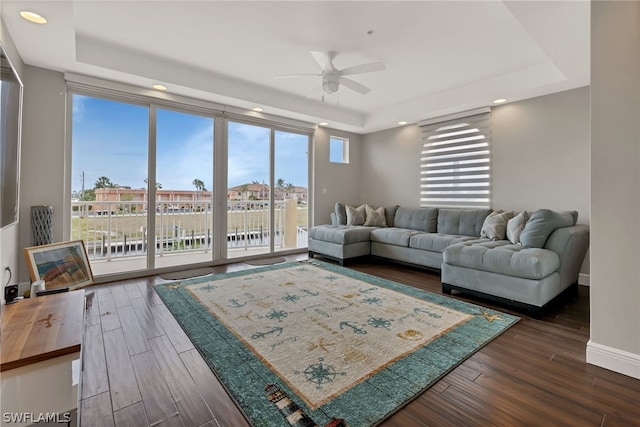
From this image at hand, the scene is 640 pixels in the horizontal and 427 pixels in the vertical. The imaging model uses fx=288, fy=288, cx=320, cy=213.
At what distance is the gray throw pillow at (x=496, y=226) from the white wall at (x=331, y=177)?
2903 mm

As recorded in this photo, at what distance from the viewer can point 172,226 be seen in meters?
5.12

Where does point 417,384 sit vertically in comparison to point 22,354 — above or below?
below

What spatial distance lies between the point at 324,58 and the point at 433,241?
269cm

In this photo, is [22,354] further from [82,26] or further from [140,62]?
[140,62]

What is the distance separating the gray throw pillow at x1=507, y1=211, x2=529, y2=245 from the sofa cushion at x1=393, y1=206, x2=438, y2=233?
1253mm

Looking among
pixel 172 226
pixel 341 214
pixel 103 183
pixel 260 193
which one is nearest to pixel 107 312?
pixel 103 183

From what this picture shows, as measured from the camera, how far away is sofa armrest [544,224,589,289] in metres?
2.77

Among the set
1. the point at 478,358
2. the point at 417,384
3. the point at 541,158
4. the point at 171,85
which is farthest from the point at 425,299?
the point at 171,85

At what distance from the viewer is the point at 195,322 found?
2.43 metres

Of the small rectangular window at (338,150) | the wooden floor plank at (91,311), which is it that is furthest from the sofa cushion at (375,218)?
the wooden floor plank at (91,311)

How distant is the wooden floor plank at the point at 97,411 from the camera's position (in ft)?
4.48

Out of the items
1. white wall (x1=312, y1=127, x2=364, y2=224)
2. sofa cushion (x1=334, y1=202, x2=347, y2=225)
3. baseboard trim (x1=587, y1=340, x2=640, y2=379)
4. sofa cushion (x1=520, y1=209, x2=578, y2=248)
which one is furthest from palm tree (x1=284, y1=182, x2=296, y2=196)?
baseboard trim (x1=587, y1=340, x2=640, y2=379)

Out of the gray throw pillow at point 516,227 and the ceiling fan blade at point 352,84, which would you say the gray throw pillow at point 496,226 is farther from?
the ceiling fan blade at point 352,84

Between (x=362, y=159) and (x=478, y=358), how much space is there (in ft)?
16.6
